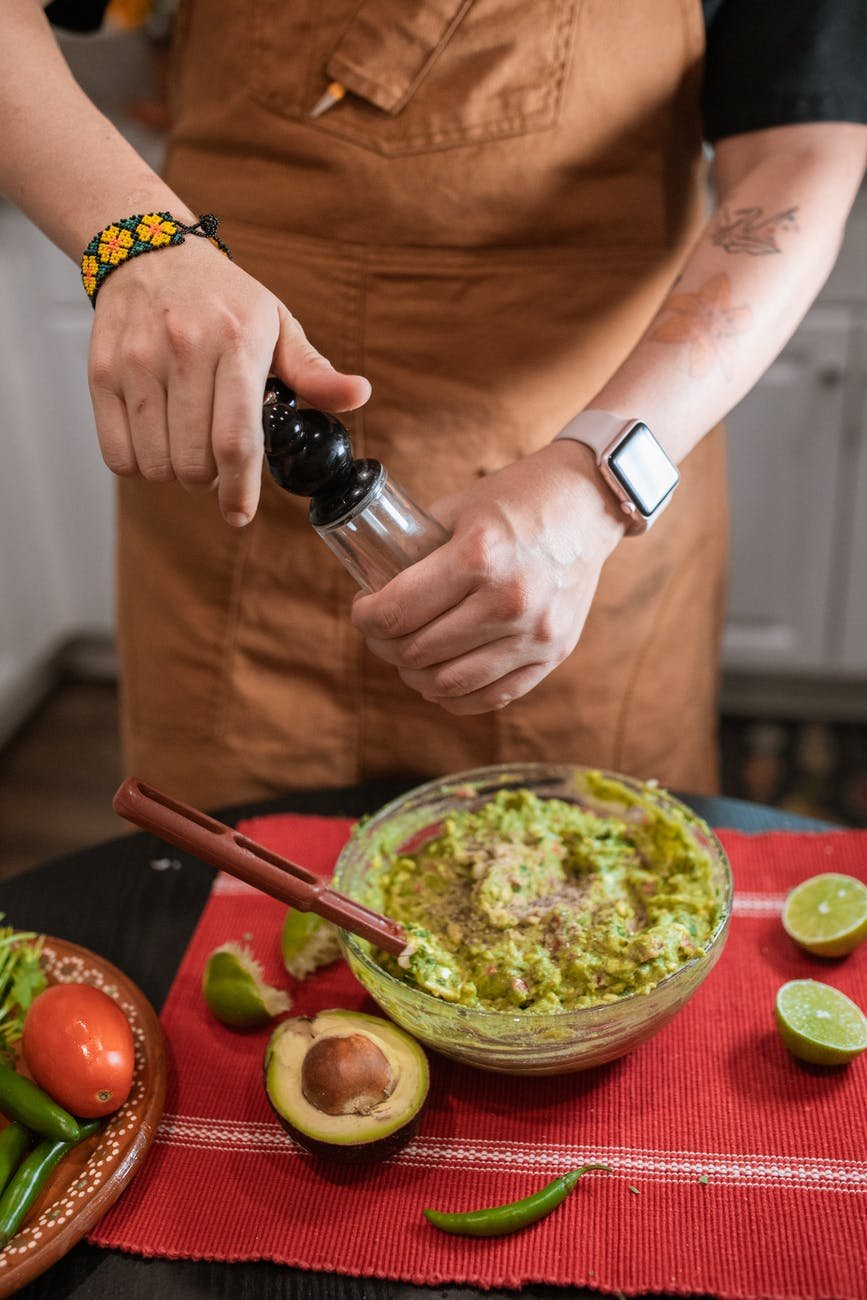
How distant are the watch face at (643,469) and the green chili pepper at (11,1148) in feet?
2.39

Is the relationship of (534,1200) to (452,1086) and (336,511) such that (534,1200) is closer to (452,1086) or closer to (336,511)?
(452,1086)

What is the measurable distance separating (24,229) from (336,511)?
2.15m

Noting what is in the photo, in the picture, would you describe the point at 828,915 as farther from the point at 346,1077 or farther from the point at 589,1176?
the point at 346,1077

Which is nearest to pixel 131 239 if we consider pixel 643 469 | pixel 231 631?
pixel 643 469

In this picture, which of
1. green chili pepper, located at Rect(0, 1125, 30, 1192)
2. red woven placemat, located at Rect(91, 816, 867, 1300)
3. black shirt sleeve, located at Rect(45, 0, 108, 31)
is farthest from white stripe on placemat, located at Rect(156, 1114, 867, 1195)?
black shirt sleeve, located at Rect(45, 0, 108, 31)

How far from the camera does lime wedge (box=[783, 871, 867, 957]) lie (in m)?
1.05

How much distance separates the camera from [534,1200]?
2.77 feet

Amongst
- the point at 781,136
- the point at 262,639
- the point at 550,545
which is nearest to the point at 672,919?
the point at 550,545

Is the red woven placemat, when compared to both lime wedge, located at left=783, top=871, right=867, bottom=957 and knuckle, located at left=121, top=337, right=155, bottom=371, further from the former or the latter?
knuckle, located at left=121, top=337, right=155, bottom=371

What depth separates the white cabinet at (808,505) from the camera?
2449 millimetres

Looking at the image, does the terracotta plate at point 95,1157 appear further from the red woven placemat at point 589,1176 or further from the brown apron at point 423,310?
the brown apron at point 423,310

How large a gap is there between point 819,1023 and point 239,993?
0.49 meters

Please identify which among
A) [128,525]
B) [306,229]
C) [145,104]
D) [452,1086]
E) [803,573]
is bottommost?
[803,573]

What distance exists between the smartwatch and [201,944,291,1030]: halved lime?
1.74ft
